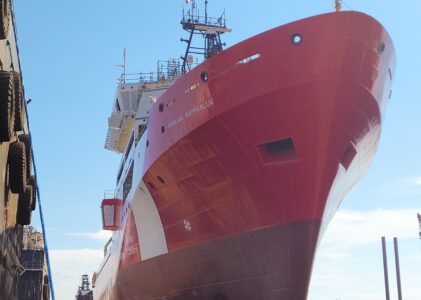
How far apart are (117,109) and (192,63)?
483 centimetres

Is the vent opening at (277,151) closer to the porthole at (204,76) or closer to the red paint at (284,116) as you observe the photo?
the red paint at (284,116)

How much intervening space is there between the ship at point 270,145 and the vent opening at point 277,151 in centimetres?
3

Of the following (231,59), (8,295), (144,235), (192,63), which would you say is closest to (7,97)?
(8,295)

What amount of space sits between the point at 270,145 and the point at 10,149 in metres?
5.94

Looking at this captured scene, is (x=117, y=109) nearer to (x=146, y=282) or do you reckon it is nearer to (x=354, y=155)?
(x=146, y=282)

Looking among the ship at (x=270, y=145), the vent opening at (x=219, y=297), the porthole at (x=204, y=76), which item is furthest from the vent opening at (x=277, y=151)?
the vent opening at (x=219, y=297)

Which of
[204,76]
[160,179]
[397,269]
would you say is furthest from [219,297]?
[397,269]

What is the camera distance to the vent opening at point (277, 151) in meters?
12.1

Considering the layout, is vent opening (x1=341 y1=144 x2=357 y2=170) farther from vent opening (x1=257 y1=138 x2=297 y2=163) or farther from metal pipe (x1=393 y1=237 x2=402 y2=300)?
metal pipe (x1=393 y1=237 x2=402 y2=300)

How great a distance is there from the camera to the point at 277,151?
1228 centimetres

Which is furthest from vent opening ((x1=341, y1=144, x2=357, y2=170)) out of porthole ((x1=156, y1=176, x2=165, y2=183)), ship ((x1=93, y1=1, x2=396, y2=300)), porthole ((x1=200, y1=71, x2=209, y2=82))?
porthole ((x1=156, y1=176, x2=165, y2=183))

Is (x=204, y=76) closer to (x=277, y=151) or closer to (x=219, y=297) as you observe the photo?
(x=277, y=151)

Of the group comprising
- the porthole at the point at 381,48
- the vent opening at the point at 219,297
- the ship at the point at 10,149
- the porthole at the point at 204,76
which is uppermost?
the porthole at the point at 381,48

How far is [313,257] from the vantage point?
12.2 m
